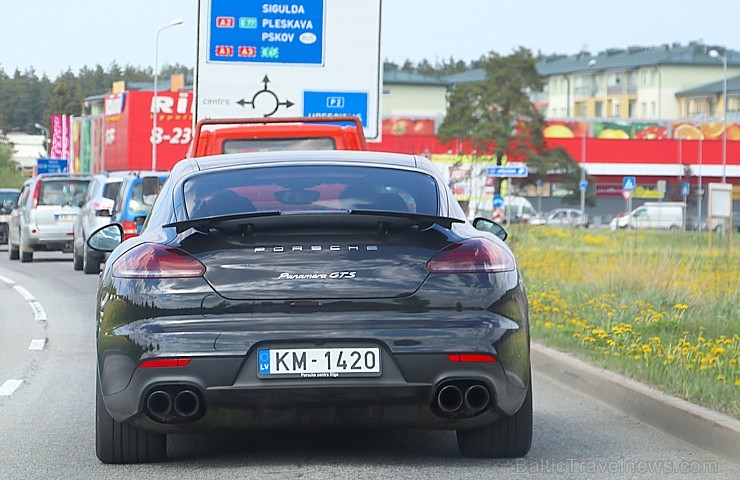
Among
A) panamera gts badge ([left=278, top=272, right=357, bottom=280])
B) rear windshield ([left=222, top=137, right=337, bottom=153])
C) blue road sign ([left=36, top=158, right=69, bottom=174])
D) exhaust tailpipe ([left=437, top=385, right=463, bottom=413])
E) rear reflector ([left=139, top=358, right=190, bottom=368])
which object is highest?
blue road sign ([left=36, top=158, right=69, bottom=174])

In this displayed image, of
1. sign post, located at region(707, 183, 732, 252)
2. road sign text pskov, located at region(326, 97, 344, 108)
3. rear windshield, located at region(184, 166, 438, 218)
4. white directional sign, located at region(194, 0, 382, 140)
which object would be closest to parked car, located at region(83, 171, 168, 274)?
white directional sign, located at region(194, 0, 382, 140)

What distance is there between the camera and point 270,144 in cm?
1545

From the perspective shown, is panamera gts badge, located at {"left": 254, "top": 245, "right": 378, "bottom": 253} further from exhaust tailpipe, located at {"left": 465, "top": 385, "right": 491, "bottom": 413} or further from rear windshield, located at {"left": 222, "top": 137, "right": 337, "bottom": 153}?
rear windshield, located at {"left": 222, "top": 137, "right": 337, "bottom": 153}

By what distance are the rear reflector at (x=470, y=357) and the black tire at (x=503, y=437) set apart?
563 millimetres

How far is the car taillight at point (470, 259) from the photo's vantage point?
6328 mm

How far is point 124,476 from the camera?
652 cm

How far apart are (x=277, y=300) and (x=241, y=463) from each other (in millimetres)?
1037

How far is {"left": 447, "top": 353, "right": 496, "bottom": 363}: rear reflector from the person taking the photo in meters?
6.20

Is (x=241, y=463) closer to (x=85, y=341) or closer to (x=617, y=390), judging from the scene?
(x=617, y=390)

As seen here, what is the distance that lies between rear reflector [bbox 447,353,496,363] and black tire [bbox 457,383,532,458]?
56cm

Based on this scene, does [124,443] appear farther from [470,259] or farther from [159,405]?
[470,259]

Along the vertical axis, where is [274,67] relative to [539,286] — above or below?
above

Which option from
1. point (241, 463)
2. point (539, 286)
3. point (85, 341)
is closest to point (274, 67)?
point (539, 286)

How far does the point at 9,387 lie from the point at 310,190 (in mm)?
4070
